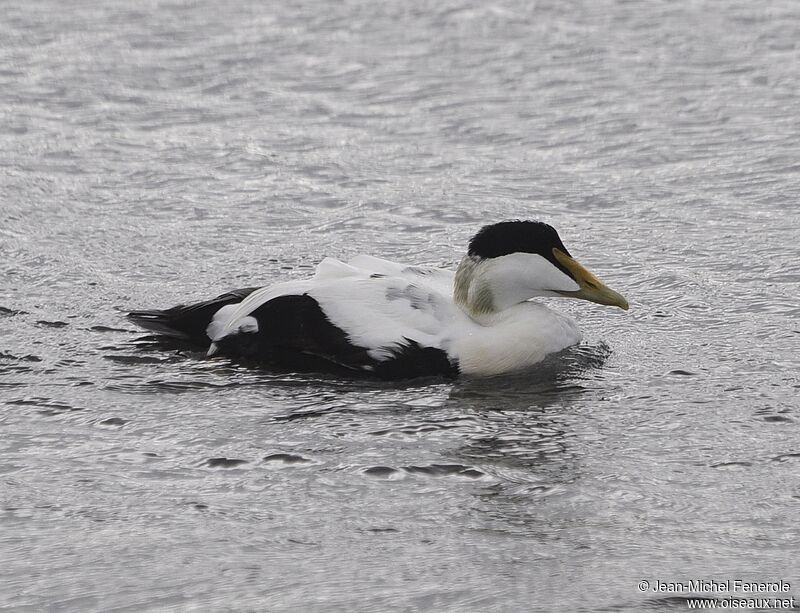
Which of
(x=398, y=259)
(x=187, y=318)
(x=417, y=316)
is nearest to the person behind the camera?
(x=417, y=316)

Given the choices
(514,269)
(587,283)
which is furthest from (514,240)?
(587,283)

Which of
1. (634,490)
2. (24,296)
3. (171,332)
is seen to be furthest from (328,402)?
(24,296)

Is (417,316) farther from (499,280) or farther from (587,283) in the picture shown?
(587,283)

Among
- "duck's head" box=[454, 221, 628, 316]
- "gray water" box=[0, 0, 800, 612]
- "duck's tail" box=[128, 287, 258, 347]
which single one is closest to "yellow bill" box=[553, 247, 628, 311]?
"duck's head" box=[454, 221, 628, 316]

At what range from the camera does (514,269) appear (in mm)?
6727

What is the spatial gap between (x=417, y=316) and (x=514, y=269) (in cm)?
54

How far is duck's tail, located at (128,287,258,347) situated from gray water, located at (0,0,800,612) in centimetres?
14

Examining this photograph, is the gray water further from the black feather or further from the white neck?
the black feather

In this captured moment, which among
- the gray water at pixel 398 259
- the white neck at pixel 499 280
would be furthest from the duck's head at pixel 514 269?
the gray water at pixel 398 259

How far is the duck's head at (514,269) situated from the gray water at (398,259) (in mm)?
375

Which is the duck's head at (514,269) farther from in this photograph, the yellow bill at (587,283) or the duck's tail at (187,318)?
the duck's tail at (187,318)

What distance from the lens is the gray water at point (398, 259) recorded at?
190 inches

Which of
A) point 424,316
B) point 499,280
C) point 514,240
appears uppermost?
point 514,240

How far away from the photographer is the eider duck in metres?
6.48
